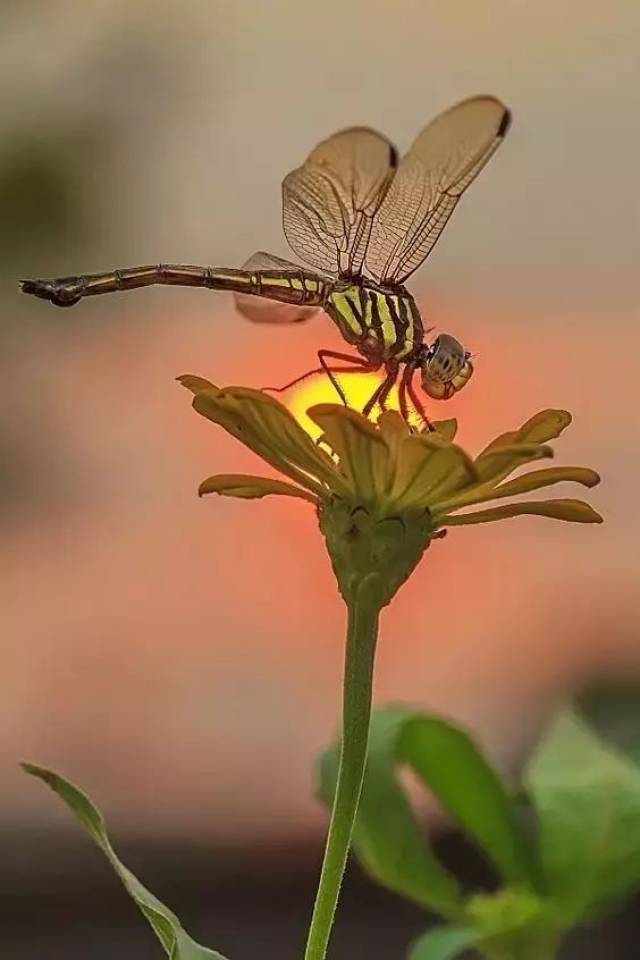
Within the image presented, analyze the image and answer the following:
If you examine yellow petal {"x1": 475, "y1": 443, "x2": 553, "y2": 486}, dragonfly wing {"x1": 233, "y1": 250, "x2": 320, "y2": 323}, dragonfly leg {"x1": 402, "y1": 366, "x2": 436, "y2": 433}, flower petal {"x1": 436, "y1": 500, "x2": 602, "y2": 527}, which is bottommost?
flower petal {"x1": 436, "y1": 500, "x2": 602, "y2": 527}

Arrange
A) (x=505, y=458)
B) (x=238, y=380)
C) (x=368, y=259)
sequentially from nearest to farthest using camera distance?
(x=505, y=458), (x=368, y=259), (x=238, y=380)

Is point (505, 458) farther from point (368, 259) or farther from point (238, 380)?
point (238, 380)

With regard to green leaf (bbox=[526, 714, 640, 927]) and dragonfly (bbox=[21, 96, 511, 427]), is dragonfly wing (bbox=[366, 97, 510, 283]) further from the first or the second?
green leaf (bbox=[526, 714, 640, 927])

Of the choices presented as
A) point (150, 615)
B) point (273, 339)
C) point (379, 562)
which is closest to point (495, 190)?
point (273, 339)

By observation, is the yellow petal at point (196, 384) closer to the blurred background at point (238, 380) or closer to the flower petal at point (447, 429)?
the flower petal at point (447, 429)

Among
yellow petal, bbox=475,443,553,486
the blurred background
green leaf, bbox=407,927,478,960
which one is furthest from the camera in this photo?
the blurred background

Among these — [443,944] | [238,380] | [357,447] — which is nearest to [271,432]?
[357,447]

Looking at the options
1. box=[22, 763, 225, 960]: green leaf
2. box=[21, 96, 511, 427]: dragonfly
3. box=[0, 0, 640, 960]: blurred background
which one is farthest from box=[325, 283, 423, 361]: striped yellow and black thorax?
box=[0, 0, 640, 960]: blurred background
